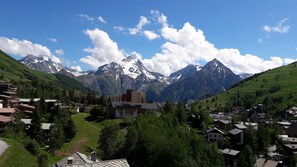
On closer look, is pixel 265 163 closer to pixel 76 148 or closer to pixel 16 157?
pixel 76 148

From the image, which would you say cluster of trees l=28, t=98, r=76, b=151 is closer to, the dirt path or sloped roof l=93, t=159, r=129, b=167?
the dirt path

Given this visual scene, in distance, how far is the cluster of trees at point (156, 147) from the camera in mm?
69875

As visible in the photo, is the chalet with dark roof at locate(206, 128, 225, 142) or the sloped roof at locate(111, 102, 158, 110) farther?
the sloped roof at locate(111, 102, 158, 110)

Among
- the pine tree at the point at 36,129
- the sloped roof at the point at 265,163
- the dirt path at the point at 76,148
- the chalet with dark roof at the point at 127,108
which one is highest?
the chalet with dark roof at the point at 127,108

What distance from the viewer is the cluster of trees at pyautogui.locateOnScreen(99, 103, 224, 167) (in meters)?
69.9

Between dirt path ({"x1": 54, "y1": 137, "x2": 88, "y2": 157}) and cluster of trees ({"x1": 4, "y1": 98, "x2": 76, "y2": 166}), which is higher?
cluster of trees ({"x1": 4, "y1": 98, "x2": 76, "y2": 166})

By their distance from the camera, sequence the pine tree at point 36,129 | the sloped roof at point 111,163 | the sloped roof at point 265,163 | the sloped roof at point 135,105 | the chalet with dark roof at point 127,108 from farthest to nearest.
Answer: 1. the sloped roof at point 135,105
2. the chalet with dark roof at point 127,108
3. the sloped roof at point 265,163
4. the pine tree at point 36,129
5. the sloped roof at point 111,163

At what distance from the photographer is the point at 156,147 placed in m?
Answer: 72.8

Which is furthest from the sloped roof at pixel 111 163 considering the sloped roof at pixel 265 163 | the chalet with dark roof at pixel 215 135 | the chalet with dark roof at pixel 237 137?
the chalet with dark roof at pixel 237 137

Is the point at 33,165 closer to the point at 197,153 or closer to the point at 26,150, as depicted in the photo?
the point at 26,150

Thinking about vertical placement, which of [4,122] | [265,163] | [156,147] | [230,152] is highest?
[4,122]

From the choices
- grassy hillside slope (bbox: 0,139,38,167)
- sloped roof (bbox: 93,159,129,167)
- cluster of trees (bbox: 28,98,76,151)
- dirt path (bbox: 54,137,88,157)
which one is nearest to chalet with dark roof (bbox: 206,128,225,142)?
dirt path (bbox: 54,137,88,157)

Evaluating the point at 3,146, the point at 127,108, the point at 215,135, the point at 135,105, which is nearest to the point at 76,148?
the point at 3,146

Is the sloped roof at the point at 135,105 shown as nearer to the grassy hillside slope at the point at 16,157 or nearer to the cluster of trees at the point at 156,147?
the cluster of trees at the point at 156,147
